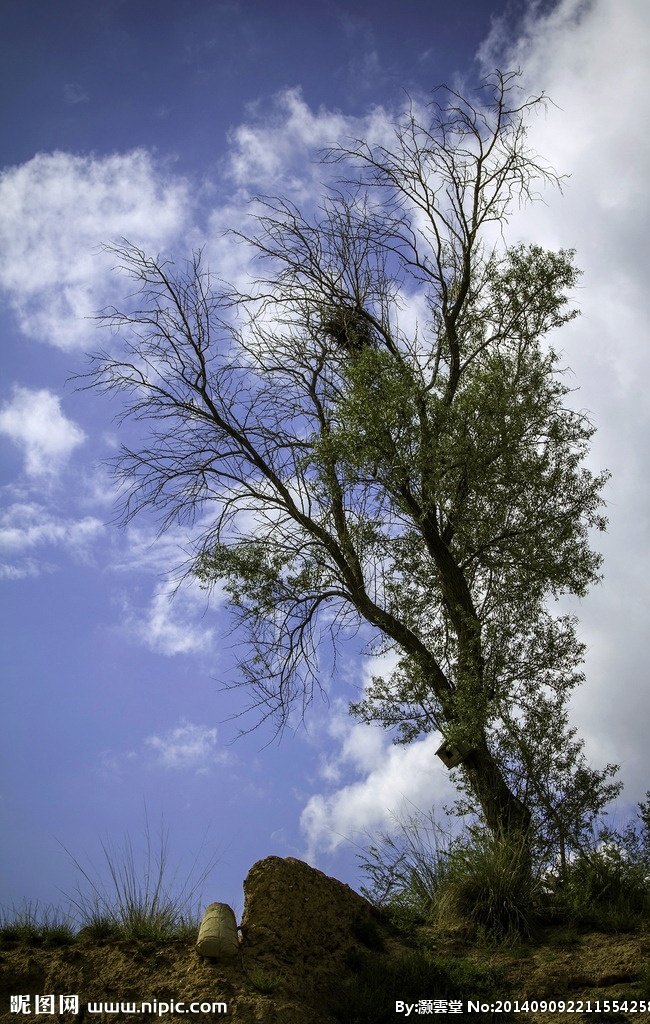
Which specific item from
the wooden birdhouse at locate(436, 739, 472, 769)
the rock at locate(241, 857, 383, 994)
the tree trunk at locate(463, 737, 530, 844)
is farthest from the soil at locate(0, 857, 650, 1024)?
the wooden birdhouse at locate(436, 739, 472, 769)

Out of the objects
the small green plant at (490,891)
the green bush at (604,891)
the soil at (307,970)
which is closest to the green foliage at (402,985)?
the soil at (307,970)

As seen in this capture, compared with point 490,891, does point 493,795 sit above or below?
above

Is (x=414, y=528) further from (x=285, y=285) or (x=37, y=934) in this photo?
(x=37, y=934)

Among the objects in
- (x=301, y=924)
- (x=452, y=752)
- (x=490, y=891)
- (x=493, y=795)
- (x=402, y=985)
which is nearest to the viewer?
(x=402, y=985)

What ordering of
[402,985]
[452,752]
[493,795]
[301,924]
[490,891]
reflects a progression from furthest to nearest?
[452,752]
[493,795]
[490,891]
[301,924]
[402,985]

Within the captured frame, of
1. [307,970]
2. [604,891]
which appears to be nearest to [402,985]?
[307,970]

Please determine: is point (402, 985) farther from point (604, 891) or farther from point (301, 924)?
point (604, 891)

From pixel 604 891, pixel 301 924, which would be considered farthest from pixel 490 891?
pixel 301 924

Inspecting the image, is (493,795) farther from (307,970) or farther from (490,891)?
(307,970)

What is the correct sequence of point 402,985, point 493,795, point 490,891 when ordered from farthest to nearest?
point 493,795 → point 490,891 → point 402,985

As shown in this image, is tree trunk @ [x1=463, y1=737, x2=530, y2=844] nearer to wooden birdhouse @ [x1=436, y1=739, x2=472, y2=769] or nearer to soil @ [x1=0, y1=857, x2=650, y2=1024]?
wooden birdhouse @ [x1=436, y1=739, x2=472, y2=769]

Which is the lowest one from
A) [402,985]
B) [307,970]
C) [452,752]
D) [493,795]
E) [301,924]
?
[402,985]

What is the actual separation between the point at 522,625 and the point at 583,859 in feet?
8.67

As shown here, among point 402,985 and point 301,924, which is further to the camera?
point 301,924
